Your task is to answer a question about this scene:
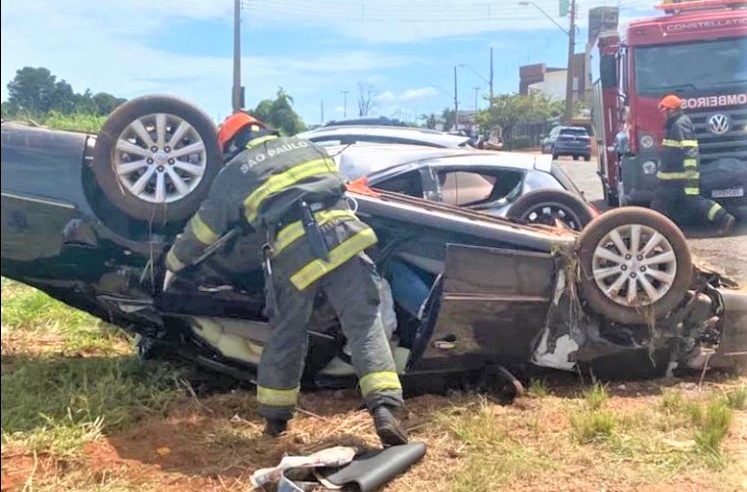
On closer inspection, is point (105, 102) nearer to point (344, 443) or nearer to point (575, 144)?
point (344, 443)

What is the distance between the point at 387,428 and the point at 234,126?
1.35m

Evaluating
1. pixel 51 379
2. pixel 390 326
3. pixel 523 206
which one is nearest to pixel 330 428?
pixel 390 326

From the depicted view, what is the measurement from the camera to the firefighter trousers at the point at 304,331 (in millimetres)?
3488

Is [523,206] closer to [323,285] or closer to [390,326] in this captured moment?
[390,326]

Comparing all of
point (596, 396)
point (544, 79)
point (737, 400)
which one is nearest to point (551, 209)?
point (544, 79)

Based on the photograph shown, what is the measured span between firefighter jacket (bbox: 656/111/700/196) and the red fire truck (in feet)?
0.56

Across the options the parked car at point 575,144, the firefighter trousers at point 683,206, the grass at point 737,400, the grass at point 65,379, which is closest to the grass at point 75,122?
the grass at point 65,379

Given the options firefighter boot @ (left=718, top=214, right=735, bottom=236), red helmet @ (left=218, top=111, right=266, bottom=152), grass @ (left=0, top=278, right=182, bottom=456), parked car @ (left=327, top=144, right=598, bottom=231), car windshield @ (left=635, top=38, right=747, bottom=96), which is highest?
car windshield @ (left=635, top=38, right=747, bottom=96)

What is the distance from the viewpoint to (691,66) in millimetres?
9195

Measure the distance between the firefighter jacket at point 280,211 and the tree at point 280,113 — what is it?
0.32 meters

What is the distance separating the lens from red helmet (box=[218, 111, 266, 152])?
3596 mm

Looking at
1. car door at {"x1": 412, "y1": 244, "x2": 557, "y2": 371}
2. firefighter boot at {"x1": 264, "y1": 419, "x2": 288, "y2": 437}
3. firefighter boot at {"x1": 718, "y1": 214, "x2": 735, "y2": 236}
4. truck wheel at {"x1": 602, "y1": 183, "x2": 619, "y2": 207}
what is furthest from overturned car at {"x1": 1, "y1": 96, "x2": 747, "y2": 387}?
truck wheel at {"x1": 602, "y1": 183, "x2": 619, "y2": 207}

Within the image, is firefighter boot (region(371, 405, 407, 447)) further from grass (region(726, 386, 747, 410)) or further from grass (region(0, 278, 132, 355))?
grass (region(0, 278, 132, 355))

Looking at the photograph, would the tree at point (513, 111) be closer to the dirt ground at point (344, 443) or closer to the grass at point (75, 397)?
the dirt ground at point (344, 443)
